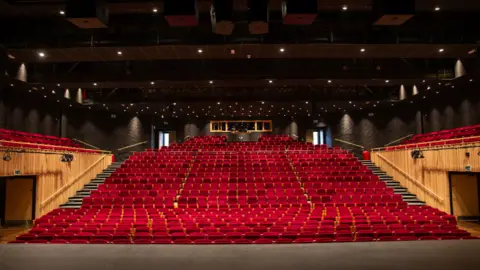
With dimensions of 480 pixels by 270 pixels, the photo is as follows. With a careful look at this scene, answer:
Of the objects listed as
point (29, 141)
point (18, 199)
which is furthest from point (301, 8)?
point (29, 141)

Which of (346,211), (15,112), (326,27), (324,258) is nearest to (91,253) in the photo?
(324,258)

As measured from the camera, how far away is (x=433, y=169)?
31.7 feet

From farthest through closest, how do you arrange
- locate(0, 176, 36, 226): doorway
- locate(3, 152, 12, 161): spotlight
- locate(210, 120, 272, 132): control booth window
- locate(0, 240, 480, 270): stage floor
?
locate(210, 120, 272, 132): control booth window, locate(0, 176, 36, 226): doorway, locate(3, 152, 12, 161): spotlight, locate(0, 240, 480, 270): stage floor

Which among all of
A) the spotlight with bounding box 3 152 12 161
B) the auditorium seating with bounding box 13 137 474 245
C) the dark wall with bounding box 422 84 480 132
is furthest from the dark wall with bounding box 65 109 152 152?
the dark wall with bounding box 422 84 480 132

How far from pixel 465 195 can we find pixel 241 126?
41.6 feet

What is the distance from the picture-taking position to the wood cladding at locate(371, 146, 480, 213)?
27.8 feet

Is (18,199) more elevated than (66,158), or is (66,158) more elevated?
(66,158)

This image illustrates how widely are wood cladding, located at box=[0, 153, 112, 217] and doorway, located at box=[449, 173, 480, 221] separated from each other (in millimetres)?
10344

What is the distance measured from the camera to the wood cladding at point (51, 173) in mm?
8414

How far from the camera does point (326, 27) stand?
819cm

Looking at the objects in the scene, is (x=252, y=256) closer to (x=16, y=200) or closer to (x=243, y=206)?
(x=243, y=206)

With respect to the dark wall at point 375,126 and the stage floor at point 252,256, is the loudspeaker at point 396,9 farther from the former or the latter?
the dark wall at point 375,126

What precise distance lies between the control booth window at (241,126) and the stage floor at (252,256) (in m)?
15.6

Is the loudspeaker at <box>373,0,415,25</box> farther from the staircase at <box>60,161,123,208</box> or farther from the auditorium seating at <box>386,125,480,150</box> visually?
the staircase at <box>60,161,123,208</box>
